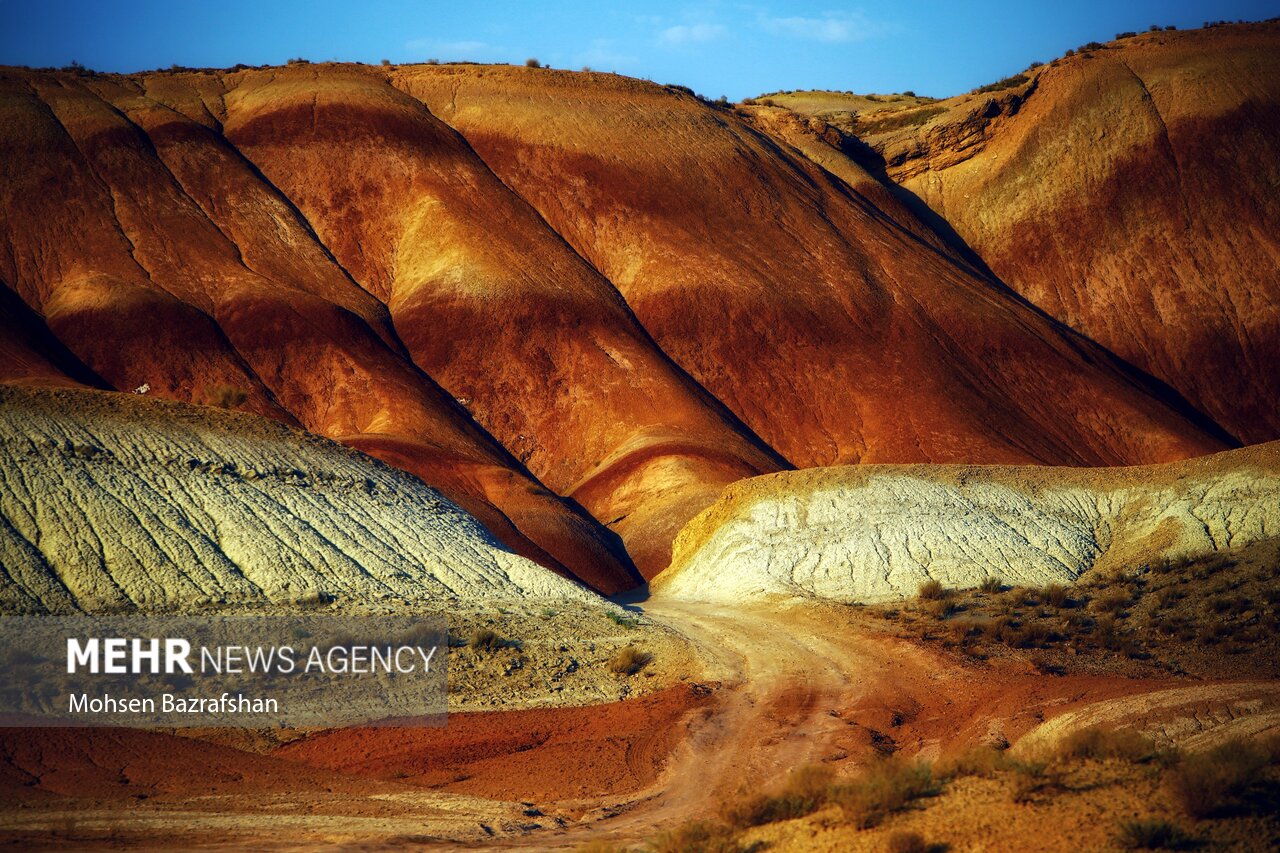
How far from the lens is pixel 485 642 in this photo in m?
20.5

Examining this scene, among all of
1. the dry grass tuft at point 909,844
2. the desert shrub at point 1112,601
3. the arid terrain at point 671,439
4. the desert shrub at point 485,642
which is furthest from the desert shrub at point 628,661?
the dry grass tuft at point 909,844

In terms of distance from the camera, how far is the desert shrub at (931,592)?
27250 mm

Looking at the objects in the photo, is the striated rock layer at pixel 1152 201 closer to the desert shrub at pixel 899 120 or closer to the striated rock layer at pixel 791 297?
the striated rock layer at pixel 791 297

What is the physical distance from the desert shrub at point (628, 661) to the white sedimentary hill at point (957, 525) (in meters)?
8.39

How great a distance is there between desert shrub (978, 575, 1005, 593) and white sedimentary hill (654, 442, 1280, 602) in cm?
26

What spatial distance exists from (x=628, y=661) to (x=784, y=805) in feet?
32.3

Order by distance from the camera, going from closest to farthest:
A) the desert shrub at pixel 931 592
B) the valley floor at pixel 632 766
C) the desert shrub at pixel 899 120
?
the valley floor at pixel 632 766 → the desert shrub at pixel 931 592 → the desert shrub at pixel 899 120

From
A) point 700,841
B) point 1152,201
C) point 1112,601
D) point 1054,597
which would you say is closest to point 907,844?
point 700,841

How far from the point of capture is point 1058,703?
1784 cm

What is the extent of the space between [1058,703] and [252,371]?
127ft

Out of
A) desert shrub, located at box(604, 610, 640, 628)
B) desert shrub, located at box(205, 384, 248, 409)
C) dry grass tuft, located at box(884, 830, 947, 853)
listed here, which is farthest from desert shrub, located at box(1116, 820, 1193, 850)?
desert shrub, located at box(205, 384, 248, 409)

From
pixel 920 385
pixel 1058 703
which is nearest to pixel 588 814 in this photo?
pixel 1058 703

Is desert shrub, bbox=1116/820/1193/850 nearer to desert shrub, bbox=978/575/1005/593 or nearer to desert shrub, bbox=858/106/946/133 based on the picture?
A: desert shrub, bbox=978/575/1005/593

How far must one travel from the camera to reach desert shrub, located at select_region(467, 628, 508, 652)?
20.3 metres
